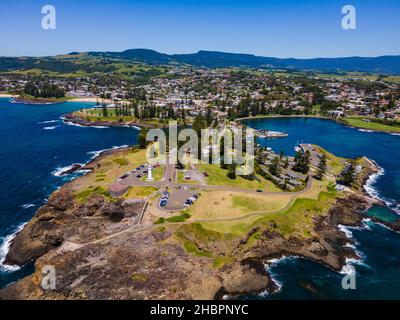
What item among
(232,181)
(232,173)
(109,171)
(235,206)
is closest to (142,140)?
(109,171)

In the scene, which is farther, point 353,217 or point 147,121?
point 147,121

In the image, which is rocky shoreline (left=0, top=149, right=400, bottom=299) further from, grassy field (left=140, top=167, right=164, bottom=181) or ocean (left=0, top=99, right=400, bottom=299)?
grassy field (left=140, top=167, right=164, bottom=181)

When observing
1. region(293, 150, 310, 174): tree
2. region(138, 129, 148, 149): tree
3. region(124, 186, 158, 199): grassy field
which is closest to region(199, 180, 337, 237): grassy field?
region(124, 186, 158, 199): grassy field

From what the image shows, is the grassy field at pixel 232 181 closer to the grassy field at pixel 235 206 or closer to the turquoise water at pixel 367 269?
the grassy field at pixel 235 206

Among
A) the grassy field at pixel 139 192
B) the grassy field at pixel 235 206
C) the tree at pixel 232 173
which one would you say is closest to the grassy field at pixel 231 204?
the grassy field at pixel 235 206
